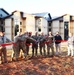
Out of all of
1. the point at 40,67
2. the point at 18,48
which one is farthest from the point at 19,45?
the point at 40,67

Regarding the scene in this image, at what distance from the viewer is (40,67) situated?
1371 centimetres

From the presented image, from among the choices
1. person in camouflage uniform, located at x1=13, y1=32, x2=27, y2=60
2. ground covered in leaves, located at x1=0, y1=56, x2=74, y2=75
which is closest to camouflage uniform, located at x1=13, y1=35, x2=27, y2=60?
person in camouflage uniform, located at x1=13, y1=32, x2=27, y2=60

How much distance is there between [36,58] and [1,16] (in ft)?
41.4

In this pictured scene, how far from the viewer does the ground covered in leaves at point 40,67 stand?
12794mm

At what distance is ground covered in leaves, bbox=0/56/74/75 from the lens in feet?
42.0

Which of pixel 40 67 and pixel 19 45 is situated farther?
pixel 19 45

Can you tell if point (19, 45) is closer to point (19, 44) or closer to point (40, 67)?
point (19, 44)

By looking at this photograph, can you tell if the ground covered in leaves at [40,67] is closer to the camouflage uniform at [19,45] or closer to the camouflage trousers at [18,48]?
the camouflage trousers at [18,48]

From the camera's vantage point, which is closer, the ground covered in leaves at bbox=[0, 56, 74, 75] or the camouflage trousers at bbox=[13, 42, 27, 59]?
the ground covered in leaves at bbox=[0, 56, 74, 75]

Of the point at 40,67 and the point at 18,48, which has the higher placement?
the point at 18,48

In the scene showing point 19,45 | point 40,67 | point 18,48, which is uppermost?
point 19,45

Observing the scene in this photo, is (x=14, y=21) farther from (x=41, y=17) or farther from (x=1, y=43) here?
(x=1, y=43)

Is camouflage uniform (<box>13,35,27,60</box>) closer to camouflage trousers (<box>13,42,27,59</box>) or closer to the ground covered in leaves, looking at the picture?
camouflage trousers (<box>13,42,27,59</box>)

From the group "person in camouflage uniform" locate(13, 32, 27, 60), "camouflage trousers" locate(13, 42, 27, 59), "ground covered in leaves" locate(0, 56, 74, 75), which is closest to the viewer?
"ground covered in leaves" locate(0, 56, 74, 75)
